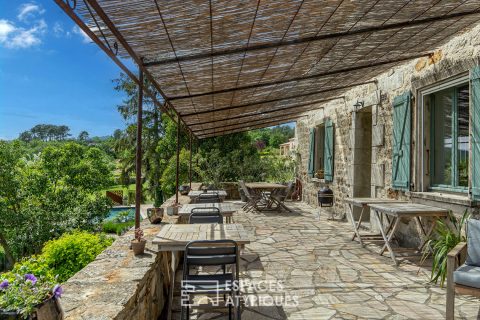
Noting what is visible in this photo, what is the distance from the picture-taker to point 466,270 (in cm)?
280

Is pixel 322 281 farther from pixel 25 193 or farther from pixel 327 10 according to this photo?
pixel 25 193

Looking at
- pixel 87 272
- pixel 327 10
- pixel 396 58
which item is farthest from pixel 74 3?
pixel 396 58

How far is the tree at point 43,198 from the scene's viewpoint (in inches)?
454

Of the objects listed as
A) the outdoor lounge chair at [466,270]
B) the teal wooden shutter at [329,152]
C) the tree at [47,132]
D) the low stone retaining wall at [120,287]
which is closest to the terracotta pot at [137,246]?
the low stone retaining wall at [120,287]

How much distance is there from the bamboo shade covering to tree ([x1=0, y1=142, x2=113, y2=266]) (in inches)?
342

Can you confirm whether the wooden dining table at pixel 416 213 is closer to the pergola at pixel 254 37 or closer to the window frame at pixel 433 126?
the window frame at pixel 433 126

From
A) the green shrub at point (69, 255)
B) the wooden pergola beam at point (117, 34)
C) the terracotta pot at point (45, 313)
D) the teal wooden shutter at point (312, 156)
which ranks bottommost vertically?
the green shrub at point (69, 255)

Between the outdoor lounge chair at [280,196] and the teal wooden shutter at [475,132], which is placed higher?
the teal wooden shutter at [475,132]

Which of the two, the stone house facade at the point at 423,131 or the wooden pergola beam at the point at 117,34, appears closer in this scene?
the wooden pergola beam at the point at 117,34

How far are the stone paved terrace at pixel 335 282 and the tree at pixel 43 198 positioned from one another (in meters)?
8.45

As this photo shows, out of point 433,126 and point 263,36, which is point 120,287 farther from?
point 433,126

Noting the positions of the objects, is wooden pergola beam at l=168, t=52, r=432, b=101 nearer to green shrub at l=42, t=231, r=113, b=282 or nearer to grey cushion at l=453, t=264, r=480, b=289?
green shrub at l=42, t=231, r=113, b=282

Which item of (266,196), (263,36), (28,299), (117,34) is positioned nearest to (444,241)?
(263,36)

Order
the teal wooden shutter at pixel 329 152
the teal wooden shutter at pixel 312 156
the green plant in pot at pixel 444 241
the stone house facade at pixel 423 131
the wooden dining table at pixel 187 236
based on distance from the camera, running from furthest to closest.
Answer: the teal wooden shutter at pixel 312 156 < the teal wooden shutter at pixel 329 152 < the stone house facade at pixel 423 131 < the green plant in pot at pixel 444 241 < the wooden dining table at pixel 187 236
